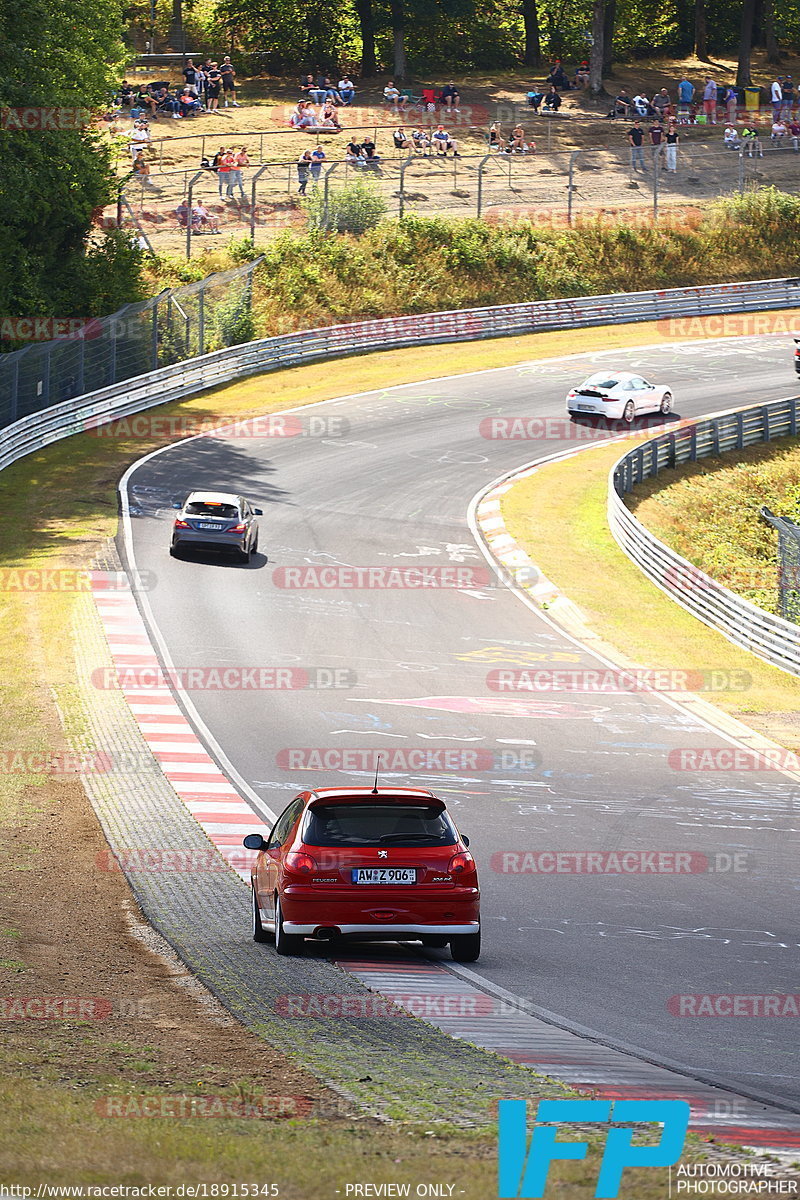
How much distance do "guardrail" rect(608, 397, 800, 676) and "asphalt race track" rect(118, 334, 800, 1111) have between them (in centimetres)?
193

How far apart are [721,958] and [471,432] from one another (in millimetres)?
36025

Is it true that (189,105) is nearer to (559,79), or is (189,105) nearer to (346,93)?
(346,93)

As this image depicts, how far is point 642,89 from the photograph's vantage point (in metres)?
85.8

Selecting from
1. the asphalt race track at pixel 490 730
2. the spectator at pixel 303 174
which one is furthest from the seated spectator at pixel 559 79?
the asphalt race track at pixel 490 730

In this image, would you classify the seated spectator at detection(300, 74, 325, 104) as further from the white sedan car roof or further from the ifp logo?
the ifp logo

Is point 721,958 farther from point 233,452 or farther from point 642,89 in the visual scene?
point 642,89

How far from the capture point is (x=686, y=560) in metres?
34.7

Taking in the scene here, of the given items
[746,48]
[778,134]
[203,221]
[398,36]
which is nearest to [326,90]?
[398,36]

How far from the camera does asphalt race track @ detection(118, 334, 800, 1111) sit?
11.7 meters

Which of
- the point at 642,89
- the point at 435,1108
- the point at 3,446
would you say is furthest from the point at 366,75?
→ the point at 435,1108

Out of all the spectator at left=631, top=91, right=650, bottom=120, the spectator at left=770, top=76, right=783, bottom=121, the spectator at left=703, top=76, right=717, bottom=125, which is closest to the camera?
the spectator at left=770, top=76, right=783, bottom=121

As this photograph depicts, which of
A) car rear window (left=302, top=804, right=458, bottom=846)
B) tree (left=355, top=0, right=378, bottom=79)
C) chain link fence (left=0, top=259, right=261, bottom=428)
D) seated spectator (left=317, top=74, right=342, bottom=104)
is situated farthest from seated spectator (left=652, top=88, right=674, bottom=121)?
car rear window (left=302, top=804, right=458, bottom=846)

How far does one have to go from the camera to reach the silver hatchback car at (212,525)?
31953mm

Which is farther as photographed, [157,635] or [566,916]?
[157,635]
